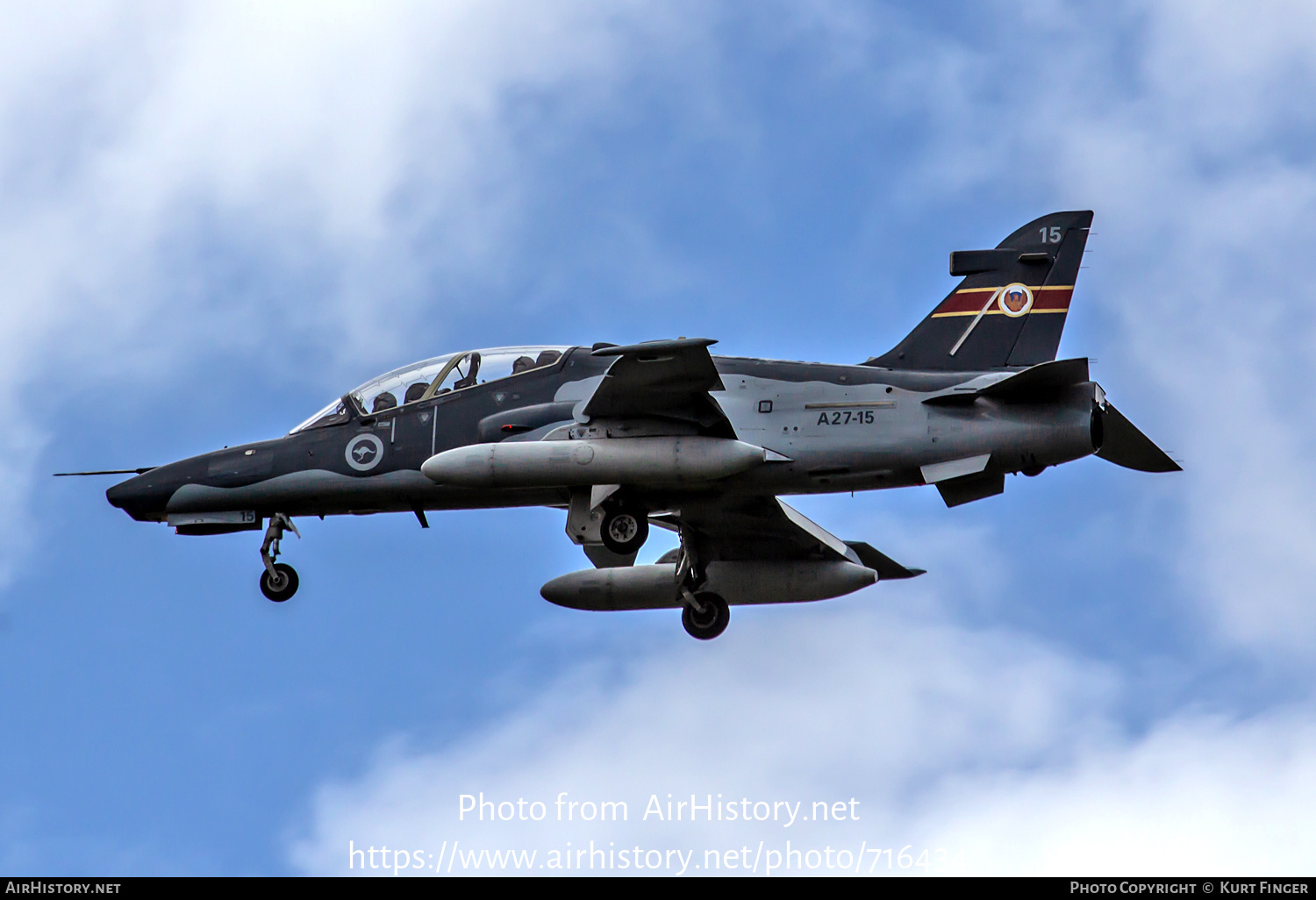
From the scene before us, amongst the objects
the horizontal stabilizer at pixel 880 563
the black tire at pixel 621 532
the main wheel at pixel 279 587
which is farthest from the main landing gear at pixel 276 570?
the horizontal stabilizer at pixel 880 563

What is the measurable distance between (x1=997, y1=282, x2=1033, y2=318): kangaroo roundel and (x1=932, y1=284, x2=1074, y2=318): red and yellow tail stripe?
0.06 metres

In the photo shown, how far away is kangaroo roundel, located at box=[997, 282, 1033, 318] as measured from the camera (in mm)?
24438

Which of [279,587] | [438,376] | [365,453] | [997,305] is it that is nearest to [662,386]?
[438,376]

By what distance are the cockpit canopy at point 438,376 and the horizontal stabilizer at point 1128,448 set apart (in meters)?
7.88

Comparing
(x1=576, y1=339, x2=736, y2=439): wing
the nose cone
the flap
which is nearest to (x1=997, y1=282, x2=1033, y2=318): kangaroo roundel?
the flap

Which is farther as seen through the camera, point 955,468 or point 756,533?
point 756,533

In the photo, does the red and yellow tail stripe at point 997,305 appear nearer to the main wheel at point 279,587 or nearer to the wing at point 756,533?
the wing at point 756,533

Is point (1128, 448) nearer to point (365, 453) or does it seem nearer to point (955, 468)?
point (955, 468)

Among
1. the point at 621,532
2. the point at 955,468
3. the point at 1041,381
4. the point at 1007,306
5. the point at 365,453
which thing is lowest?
the point at 621,532

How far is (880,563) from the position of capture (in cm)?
2859

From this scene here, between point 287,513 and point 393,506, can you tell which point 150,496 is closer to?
Answer: point 287,513

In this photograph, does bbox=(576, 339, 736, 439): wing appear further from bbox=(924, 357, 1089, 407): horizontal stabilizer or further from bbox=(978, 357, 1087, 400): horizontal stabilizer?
bbox=(978, 357, 1087, 400): horizontal stabilizer

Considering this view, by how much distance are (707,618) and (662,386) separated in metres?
5.77
